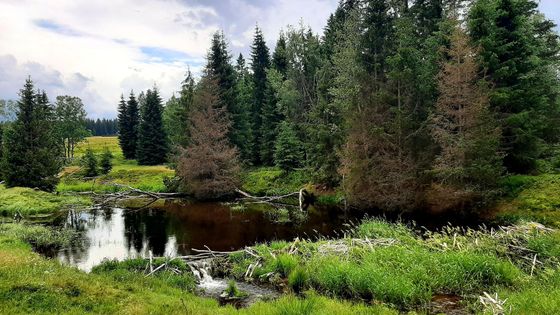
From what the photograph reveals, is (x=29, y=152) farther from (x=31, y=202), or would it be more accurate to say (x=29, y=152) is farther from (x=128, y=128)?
(x=128, y=128)

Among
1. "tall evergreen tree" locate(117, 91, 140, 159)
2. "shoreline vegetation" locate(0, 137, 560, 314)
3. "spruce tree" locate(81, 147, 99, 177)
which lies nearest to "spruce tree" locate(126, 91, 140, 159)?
"tall evergreen tree" locate(117, 91, 140, 159)

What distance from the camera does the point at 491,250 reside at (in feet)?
49.4

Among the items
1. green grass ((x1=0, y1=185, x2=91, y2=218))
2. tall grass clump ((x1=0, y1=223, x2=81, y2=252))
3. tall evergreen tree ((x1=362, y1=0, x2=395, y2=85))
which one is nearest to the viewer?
tall grass clump ((x1=0, y1=223, x2=81, y2=252))

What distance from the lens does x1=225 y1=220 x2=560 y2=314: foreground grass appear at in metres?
12.3

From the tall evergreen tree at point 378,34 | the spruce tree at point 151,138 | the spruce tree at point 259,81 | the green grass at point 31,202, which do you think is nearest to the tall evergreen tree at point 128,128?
the spruce tree at point 151,138

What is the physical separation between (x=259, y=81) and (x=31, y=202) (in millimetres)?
43069

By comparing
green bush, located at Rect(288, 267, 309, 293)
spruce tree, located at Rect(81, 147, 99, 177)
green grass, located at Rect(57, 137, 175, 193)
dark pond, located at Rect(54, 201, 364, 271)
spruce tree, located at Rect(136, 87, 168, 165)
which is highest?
spruce tree, located at Rect(136, 87, 168, 165)

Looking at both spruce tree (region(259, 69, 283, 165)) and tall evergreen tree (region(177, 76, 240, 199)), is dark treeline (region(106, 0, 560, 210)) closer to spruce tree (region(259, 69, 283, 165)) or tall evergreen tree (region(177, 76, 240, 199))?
tall evergreen tree (region(177, 76, 240, 199))

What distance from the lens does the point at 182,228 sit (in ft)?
98.2

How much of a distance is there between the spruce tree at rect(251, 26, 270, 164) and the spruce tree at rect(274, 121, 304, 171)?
8.94m

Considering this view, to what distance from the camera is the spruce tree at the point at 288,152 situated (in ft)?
168

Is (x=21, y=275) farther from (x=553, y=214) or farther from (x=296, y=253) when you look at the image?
(x=553, y=214)

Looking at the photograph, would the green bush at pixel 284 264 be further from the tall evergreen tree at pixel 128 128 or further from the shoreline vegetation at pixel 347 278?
the tall evergreen tree at pixel 128 128

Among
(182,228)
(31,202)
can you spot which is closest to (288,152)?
(182,228)
